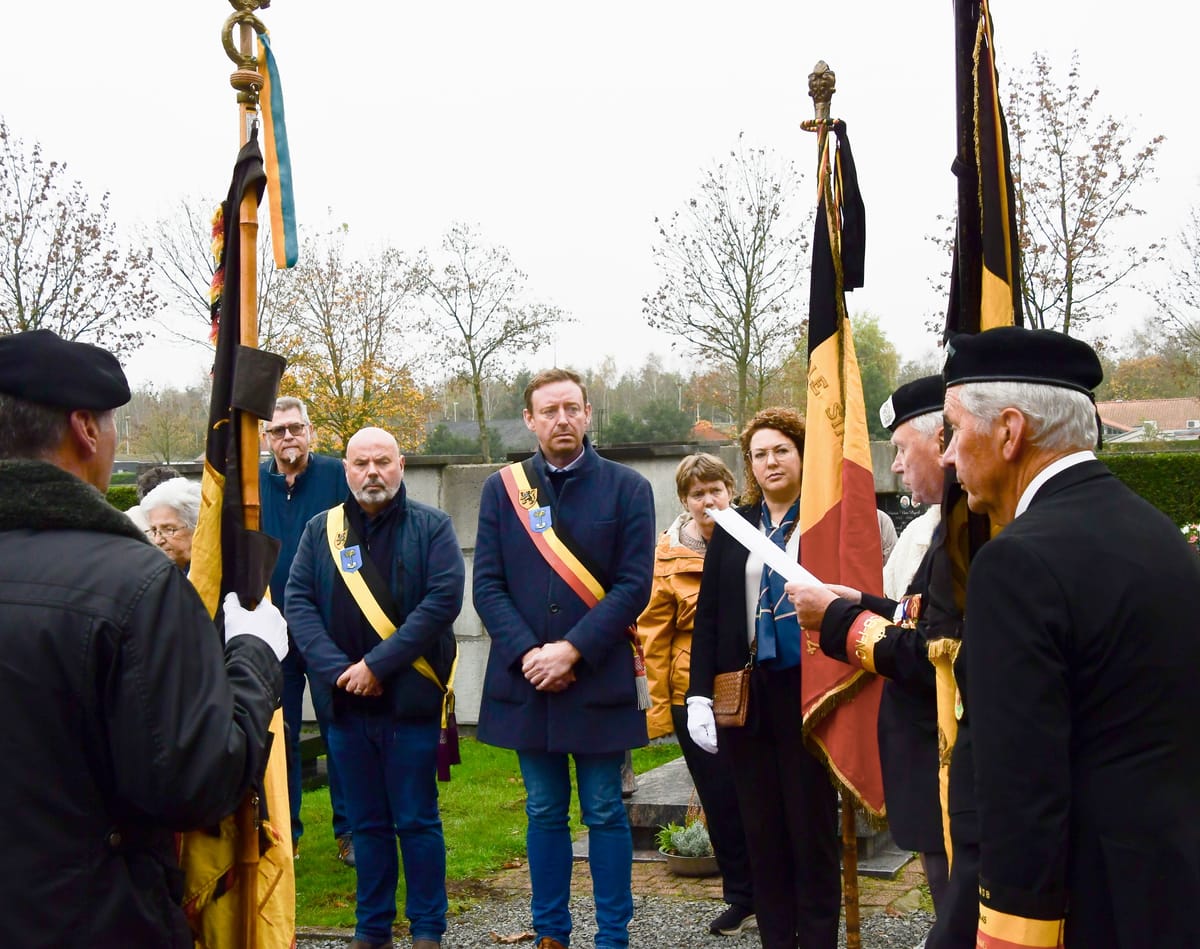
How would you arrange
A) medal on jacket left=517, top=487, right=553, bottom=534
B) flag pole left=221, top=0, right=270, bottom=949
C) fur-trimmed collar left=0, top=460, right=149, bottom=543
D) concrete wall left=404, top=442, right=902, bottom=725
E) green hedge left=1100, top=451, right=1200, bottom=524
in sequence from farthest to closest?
green hedge left=1100, top=451, right=1200, bottom=524 < concrete wall left=404, top=442, right=902, bottom=725 < medal on jacket left=517, top=487, right=553, bottom=534 < flag pole left=221, top=0, right=270, bottom=949 < fur-trimmed collar left=0, top=460, right=149, bottom=543

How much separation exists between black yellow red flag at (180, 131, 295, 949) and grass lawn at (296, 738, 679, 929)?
2798 millimetres

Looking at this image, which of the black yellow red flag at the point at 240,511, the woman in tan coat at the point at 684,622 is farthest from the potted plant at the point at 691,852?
the black yellow red flag at the point at 240,511

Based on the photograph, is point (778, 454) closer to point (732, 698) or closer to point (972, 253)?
point (732, 698)

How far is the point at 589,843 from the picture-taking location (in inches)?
195

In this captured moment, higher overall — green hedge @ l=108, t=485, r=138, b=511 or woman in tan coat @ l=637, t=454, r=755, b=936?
green hedge @ l=108, t=485, r=138, b=511

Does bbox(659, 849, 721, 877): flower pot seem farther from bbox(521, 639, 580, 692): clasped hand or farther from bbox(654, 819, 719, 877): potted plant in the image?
bbox(521, 639, 580, 692): clasped hand

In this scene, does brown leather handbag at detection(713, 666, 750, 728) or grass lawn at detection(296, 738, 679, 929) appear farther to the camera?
grass lawn at detection(296, 738, 679, 929)

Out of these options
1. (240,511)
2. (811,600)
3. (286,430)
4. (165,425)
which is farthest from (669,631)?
(165,425)

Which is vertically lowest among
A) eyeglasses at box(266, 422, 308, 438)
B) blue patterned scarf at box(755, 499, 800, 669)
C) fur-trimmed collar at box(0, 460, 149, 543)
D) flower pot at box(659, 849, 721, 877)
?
flower pot at box(659, 849, 721, 877)

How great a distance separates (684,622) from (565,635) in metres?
1.31

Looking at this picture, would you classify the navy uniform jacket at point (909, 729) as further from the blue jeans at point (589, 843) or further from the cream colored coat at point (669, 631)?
the cream colored coat at point (669, 631)

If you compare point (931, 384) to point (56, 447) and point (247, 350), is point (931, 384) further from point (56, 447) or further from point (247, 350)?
point (56, 447)

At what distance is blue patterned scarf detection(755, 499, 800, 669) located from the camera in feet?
15.5

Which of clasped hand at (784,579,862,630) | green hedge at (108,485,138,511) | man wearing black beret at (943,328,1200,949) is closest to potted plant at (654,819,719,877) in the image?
clasped hand at (784,579,862,630)
